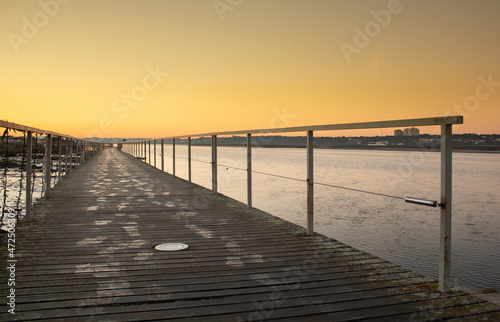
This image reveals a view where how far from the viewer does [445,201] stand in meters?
2.26

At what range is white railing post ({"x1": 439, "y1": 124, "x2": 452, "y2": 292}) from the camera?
2199 millimetres

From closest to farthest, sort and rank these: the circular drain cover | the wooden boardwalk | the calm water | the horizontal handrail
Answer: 1. the wooden boardwalk
2. the horizontal handrail
3. the circular drain cover
4. the calm water

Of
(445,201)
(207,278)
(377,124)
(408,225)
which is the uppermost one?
(377,124)

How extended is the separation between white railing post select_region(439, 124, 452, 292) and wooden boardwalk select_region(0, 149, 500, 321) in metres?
0.12

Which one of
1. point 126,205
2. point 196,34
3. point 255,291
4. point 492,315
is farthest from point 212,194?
point 196,34

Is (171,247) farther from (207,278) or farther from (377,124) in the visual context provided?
(377,124)

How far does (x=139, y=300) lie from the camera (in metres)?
2.10

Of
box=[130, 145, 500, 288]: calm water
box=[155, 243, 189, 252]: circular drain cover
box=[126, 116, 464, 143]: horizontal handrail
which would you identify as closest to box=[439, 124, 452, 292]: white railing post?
box=[126, 116, 464, 143]: horizontal handrail

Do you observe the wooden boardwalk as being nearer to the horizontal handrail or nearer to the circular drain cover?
the circular drain cover

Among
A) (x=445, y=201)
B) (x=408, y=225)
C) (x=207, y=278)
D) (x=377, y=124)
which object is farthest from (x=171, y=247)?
(x=408, y=225)

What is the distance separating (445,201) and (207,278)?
1.59 m

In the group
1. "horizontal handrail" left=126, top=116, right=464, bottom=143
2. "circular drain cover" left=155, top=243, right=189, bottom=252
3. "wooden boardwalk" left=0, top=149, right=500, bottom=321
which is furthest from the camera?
"circular drain cover" left=155, top=243, right=189, bottom=252

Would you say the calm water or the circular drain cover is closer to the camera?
the circular drain cover

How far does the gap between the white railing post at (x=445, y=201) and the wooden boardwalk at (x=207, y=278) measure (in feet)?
0.38
